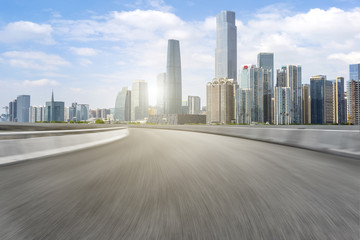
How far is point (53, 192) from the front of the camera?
3949 mm

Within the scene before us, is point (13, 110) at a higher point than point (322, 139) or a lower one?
higher

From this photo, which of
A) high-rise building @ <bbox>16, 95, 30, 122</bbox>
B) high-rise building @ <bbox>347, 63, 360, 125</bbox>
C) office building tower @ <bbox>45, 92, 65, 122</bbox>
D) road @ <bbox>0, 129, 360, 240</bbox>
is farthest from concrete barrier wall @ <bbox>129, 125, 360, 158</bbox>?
high-rise building @ <bbox>16, 95, 30, 122</bbox>

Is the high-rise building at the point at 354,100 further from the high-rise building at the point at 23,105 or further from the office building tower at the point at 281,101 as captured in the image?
the high-rise building at the point at 23,105

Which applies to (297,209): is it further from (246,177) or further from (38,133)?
(38,133)

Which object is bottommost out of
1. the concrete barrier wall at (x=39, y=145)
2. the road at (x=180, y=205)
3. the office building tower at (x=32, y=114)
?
the road at (x=180, y=205)

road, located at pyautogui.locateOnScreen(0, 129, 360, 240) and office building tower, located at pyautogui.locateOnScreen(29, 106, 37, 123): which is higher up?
office building tower, located at pyautogui.locateOnScreen(29, 106, 37, 123)

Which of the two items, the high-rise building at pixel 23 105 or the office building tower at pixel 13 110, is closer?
the office building tower at pixel 13 110

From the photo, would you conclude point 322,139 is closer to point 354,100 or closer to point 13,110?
point 354,100

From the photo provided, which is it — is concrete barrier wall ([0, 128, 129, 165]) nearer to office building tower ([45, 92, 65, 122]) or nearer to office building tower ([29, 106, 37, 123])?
office building tower ([45, 92, 65, 122])

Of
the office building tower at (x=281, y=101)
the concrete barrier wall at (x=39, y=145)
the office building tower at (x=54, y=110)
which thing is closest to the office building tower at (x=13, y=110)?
the office building tower at (x=54, y=110)

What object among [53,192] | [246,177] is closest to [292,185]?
[246,177]

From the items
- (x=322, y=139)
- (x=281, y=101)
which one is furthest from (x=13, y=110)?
(x=322, y=139)

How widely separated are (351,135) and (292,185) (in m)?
5.91

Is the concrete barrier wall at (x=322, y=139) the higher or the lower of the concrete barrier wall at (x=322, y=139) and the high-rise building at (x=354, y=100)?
the lower
